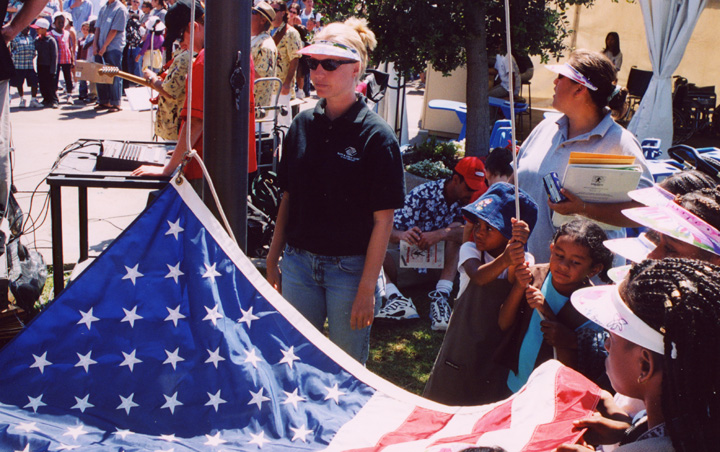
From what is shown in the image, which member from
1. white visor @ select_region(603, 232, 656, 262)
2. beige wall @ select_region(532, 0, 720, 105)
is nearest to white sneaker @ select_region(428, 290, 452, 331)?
white visor @ select_region(603, 232, 656, 262)

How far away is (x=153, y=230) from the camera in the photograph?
2721 mm

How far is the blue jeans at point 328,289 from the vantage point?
3.04 meters

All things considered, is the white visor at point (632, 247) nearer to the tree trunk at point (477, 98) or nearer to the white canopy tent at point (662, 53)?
the tree trunk at point (477, 98)

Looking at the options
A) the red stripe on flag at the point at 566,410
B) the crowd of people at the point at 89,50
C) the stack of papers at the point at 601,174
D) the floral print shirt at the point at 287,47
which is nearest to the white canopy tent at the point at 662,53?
the floral print shirt at the point at 287,47

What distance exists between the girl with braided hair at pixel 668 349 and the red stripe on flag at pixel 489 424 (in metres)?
0.39

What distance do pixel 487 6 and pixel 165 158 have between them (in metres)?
3.99

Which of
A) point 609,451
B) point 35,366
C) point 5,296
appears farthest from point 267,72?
point 609,451

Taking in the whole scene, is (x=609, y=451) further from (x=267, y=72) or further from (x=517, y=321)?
(x=267, y=72)

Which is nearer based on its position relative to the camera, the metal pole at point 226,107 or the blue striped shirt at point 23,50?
the metal pole at point 226,107

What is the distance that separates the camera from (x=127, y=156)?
4672 millimetres

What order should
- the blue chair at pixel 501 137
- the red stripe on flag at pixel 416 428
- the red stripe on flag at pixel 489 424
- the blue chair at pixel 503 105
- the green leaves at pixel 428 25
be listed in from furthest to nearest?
the blue chair at pixel 503 105 < the blue chair at pixel 501 137 < the green leaves at pixel 428 25 < the red stripe on flag at pixel 416 428 < the red stripe on flag at pixel 489 424

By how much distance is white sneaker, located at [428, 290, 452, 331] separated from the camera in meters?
5.20

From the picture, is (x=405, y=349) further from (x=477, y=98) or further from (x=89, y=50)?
(x=89, y=50)

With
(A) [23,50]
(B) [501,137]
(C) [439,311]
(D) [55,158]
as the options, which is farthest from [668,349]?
(A) [23,50]
